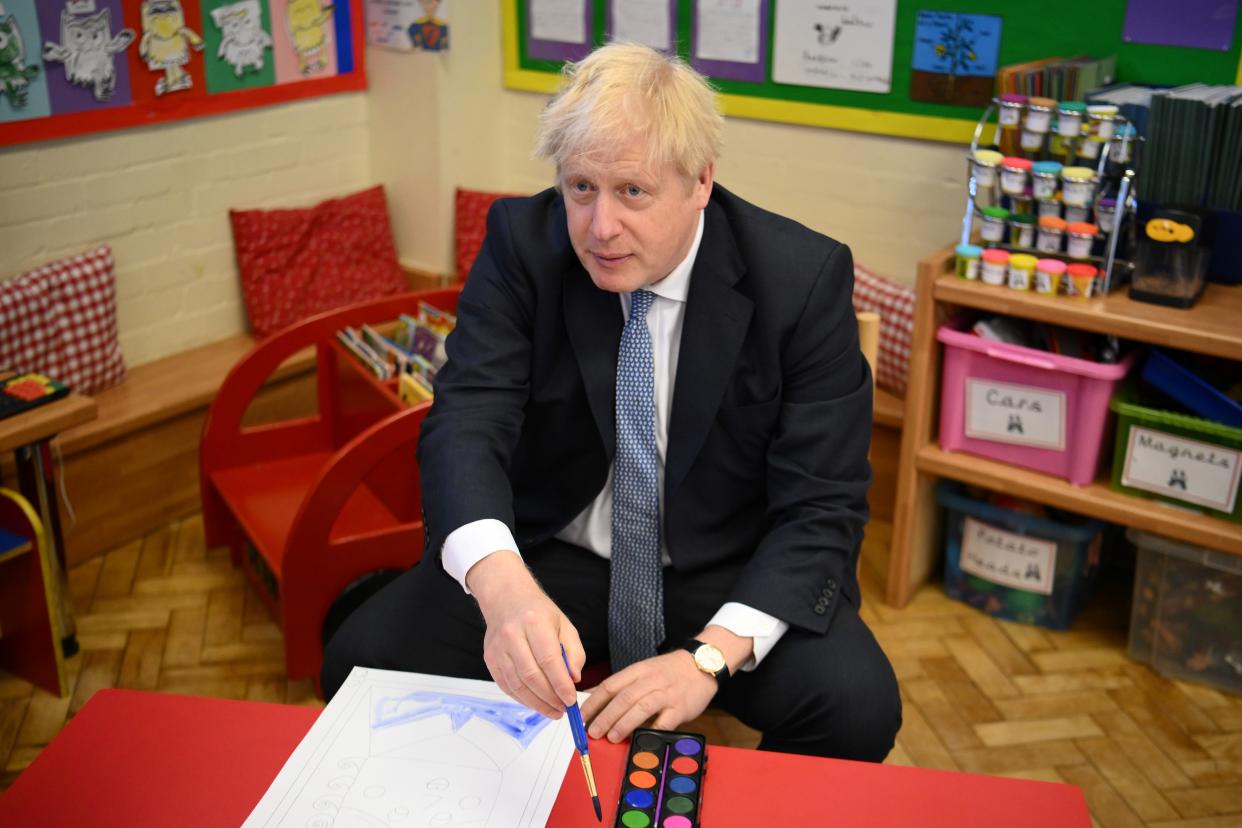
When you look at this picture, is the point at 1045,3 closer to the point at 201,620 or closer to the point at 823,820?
the point at 823,820

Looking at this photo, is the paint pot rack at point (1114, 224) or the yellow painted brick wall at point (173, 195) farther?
the yellow painted brick wall at point (173, 195)

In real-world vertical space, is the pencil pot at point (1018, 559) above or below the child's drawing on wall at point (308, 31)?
below

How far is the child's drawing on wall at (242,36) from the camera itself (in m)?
3.32

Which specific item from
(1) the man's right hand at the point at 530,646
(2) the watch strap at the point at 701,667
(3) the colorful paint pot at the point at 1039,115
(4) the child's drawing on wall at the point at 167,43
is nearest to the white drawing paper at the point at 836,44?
(3) the colorful paint pot at the point at 1039,115

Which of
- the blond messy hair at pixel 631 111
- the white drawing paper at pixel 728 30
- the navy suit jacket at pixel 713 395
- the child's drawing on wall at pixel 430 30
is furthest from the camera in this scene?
the child's drawing on wall at pixel 430 30

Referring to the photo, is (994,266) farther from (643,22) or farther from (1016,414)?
(643,22)

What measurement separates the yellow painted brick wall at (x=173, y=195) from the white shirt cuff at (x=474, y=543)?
1.97 metres

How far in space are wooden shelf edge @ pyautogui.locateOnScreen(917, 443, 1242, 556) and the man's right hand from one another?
57.4 inches

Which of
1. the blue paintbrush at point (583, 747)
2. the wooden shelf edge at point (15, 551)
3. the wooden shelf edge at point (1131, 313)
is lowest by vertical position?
the wooden shelf edge at point (15, 551)

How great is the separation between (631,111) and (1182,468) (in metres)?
1.51

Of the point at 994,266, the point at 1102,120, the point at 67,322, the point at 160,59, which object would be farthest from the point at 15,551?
the point at 1102,120

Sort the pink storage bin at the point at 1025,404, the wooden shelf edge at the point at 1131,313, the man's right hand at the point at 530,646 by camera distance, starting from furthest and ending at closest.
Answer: the pink storage bin at the point at 1025,404, the wooden shelf edge at the point at 1131,313, the man's right hand at the point at 530,646

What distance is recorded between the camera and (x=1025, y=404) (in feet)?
8.59

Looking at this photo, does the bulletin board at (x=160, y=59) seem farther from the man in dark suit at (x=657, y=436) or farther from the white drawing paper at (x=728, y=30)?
the man in dark suit at (x=657, y=436)
